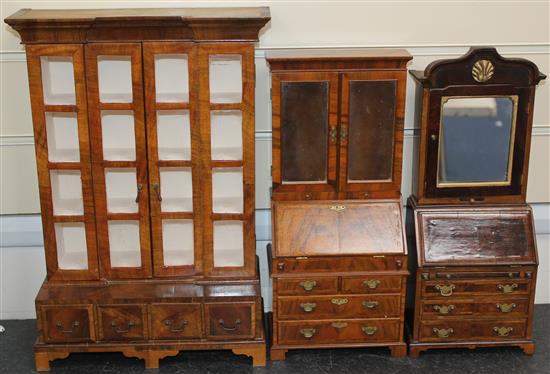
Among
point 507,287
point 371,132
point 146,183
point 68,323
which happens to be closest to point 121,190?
point 146,183

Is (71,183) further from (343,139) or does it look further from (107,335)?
(343,139)

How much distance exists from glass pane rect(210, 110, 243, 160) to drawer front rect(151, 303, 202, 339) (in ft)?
2.80

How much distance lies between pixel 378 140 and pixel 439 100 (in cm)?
40

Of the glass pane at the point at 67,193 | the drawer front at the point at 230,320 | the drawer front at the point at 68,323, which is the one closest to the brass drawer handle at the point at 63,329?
the drawer front at the point at 68,323

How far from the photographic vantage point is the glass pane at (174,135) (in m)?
4.18

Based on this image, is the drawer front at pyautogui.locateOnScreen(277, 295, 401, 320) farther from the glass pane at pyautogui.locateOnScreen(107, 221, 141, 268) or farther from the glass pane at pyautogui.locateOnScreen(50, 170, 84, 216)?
the glass pane at pyautogui.locateOnScreen(50, 170, 84, 216)

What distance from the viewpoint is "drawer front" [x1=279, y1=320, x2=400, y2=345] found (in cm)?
436

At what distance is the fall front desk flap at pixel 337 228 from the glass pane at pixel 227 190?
21cm

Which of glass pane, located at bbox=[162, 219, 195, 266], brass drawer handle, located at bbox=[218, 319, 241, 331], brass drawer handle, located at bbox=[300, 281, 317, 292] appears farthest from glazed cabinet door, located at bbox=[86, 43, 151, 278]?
brass drawer handle, located at bbox=[300, 281, 317, 292]

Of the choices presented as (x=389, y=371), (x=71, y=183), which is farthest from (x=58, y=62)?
(x=389, y=371)

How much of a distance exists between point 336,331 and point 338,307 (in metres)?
0.15

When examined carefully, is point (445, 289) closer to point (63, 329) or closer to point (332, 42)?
point (332, 42)

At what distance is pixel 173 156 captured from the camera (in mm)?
4199

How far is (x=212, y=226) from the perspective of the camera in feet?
14.0
